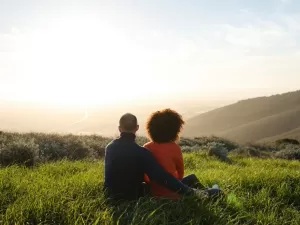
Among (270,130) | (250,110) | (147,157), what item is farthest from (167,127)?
(250,110)

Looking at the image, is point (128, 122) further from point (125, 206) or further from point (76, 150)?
point (76, 150)

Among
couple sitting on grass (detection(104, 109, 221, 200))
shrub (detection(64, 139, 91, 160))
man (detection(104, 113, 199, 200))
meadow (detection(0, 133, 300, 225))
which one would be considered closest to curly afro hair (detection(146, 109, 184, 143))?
couple sitting on grass (detection(104, 109, 221, 200))

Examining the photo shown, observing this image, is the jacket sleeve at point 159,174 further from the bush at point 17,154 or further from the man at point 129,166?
the bush at point 17,154

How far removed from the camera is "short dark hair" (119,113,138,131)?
575 cm

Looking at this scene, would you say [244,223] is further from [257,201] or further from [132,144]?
[132,144]

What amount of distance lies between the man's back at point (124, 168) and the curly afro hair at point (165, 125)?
0.52m

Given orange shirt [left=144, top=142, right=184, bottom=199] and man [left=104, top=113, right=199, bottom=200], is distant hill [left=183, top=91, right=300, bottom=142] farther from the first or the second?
man [left=104, top=113, right=199, bottom=200]

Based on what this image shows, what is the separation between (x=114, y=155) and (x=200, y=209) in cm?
153

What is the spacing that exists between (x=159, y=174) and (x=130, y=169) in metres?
0.45

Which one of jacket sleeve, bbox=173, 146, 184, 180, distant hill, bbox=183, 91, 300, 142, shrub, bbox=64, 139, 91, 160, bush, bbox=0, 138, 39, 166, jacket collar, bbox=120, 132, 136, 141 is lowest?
distant hill, bbox=183, 91, 300, 142

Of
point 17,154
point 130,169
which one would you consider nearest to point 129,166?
point 130,169

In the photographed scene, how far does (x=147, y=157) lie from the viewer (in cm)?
578

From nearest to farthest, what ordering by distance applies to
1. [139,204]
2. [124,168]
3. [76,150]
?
[139,204], [124,168], [76,150]

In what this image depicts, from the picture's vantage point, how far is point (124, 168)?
19.2ft
